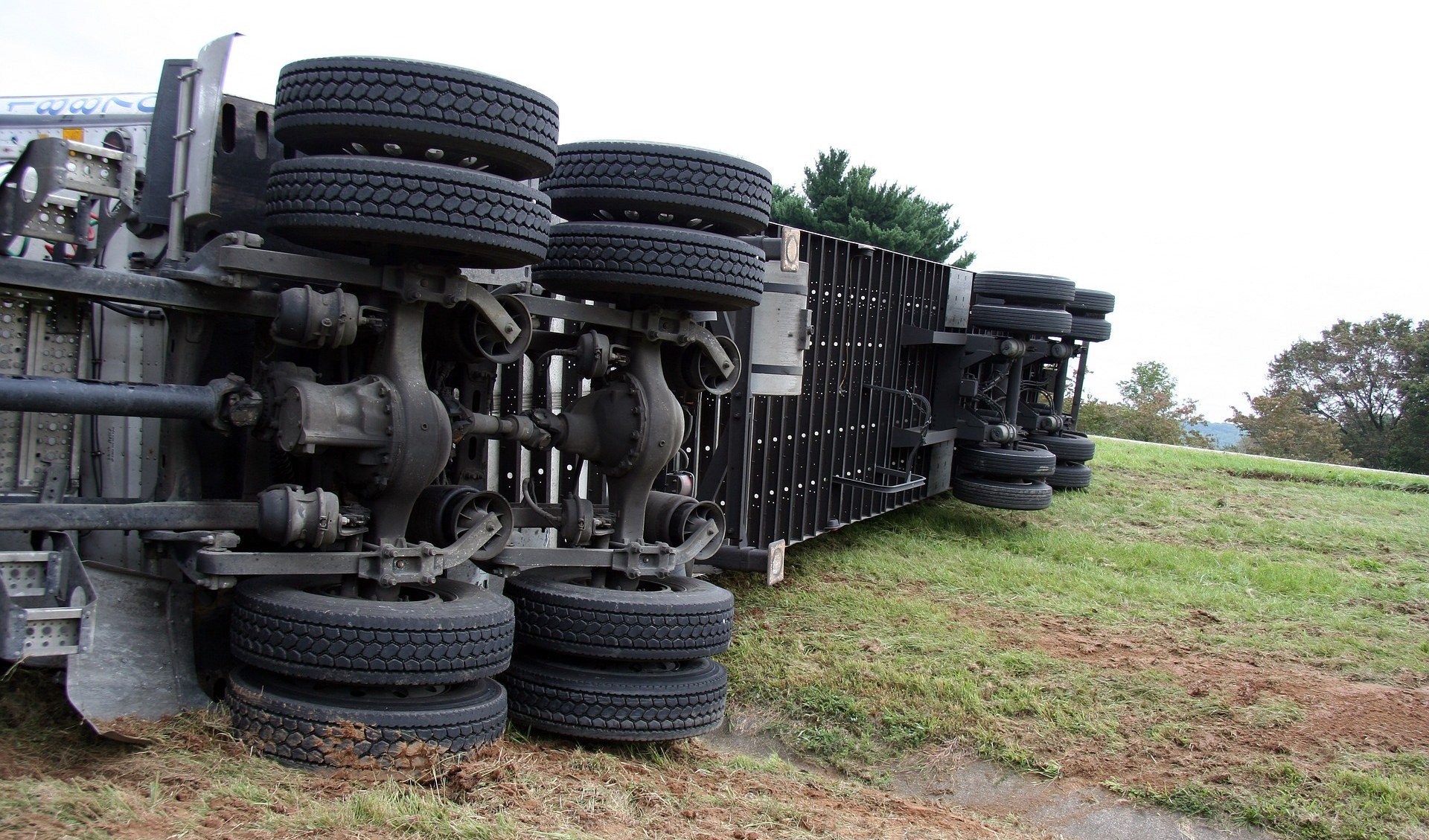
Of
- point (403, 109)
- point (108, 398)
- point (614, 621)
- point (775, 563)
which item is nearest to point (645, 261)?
point (403, 109)

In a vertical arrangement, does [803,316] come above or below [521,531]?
above

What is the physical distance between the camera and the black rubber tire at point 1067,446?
1273 cm

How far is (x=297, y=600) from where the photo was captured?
4.08 metres

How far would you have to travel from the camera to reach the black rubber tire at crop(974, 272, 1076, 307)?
1126 centimetres

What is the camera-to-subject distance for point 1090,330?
12711mm

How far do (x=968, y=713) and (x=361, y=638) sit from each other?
10.6 ft

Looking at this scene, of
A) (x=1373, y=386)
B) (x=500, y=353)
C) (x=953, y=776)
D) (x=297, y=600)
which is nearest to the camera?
(x=297, y=600)

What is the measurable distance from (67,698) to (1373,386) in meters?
46.7

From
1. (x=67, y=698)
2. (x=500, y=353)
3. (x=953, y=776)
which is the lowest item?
(x=953, y=776)

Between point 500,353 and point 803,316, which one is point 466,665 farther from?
point 803,316

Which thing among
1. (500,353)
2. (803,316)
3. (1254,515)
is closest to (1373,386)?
(1254,515)

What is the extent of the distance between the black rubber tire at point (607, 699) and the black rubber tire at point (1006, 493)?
22.3 ft

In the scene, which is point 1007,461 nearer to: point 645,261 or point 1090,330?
point 1090,330

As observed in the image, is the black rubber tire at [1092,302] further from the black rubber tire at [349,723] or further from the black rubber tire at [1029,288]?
the black rubber tire at [349,723]
